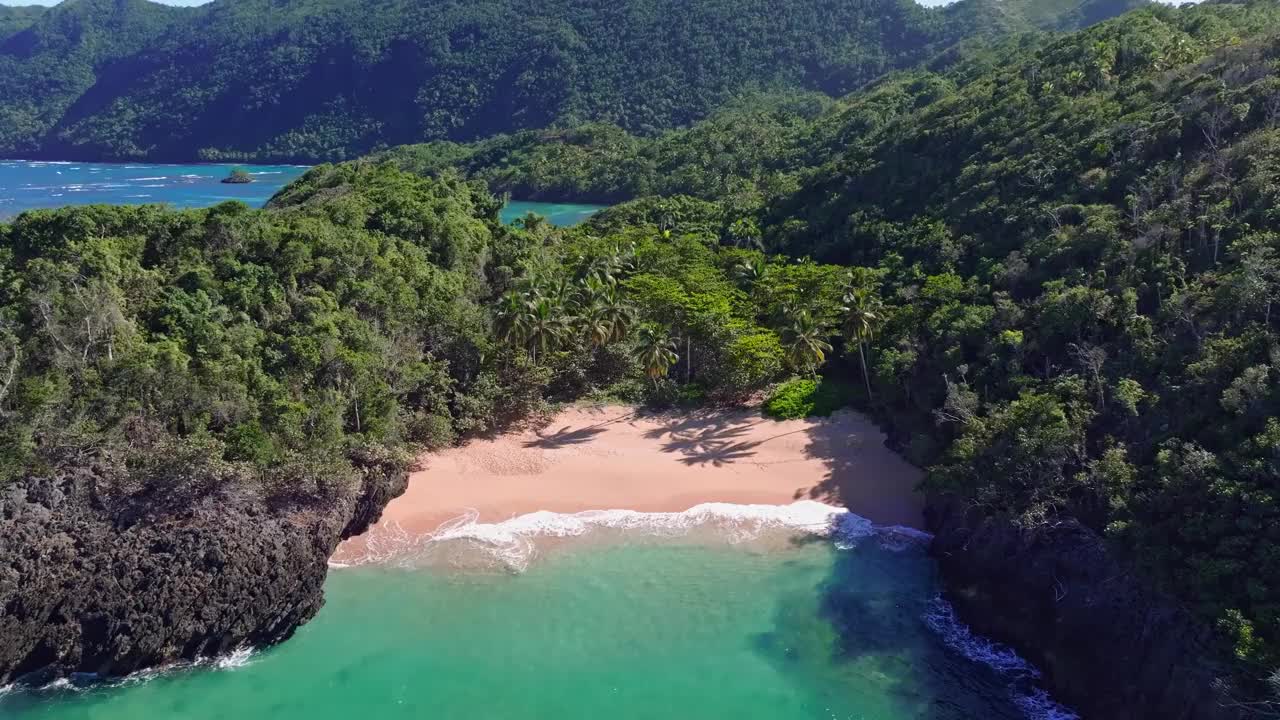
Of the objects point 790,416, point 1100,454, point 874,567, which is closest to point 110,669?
point 874,567

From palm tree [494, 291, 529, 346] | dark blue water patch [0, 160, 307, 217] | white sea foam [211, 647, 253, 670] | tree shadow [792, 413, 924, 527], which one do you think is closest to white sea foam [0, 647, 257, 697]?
white sea foam [211, 647, 253, 670]

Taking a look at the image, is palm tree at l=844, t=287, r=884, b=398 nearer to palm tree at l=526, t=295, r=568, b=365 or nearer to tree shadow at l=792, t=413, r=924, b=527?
tree shadow at l=792, t=413, r=924, b=527

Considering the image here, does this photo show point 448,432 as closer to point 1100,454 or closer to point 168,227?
point 168,227

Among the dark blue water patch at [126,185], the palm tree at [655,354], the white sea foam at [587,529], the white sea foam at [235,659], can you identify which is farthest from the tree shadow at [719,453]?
the dark blue water patch at [126,185]

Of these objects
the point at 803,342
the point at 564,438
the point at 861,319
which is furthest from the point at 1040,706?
the point at 564,438

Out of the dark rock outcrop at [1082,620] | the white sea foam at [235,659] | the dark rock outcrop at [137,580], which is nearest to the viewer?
the dark rock outcrop at [1082,620]

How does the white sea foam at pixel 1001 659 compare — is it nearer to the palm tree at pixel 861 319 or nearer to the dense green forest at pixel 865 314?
the dense green forest at pixel 865 314
